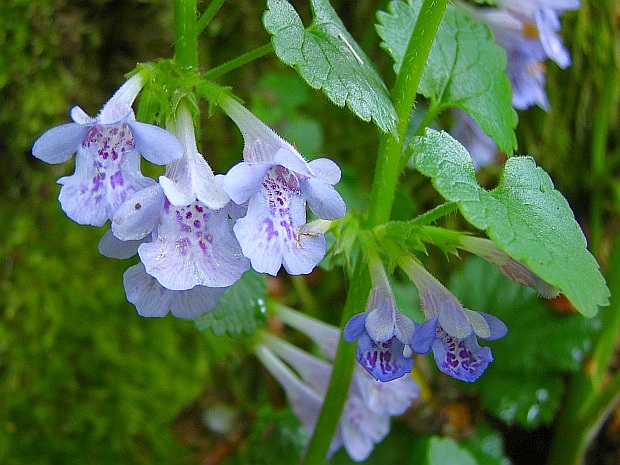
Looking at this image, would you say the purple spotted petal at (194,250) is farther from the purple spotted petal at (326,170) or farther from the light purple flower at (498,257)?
the light purple flower at (498,257)

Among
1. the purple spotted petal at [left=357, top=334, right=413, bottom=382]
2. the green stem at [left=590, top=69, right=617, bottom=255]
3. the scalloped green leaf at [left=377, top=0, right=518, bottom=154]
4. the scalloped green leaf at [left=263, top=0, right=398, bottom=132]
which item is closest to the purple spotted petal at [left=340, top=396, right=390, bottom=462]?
the purple spotted petal at [left=357, top=334, right=413, bottom=382]

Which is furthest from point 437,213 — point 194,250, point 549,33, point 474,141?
point 474,141

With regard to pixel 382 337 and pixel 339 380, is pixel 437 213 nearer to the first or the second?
pixel 382 337

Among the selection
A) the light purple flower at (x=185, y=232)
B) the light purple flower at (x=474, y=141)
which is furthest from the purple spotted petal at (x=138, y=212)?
the light purple flower at (x=474, y=141)

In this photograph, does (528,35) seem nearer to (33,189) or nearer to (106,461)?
(33,189)

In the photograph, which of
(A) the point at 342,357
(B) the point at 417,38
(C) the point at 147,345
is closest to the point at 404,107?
(B) the point at 417,38
